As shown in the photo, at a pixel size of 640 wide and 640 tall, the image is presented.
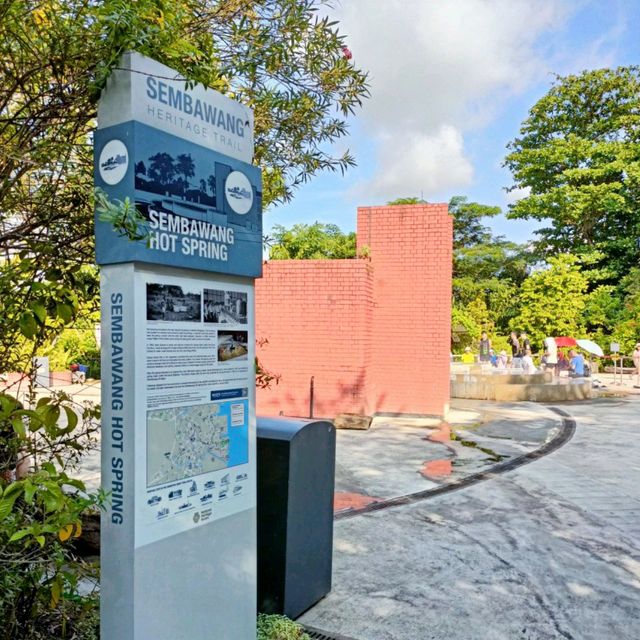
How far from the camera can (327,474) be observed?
361 cm

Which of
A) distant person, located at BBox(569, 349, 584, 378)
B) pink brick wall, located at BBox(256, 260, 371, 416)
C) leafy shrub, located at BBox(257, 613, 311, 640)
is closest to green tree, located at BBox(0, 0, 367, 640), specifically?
leafy shrub, located at BBox(257, 613, 311, 640)

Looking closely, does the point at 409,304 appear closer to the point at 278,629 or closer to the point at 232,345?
the point at 278,629

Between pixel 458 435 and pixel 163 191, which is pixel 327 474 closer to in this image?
pixel 163 191

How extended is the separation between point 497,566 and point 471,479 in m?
2.49

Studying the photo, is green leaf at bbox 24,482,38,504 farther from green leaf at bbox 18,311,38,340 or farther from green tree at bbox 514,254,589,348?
green tree at bbox 514,254,589,348

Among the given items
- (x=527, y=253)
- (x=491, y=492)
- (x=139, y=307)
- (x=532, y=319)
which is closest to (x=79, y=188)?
(x=139, y=307)

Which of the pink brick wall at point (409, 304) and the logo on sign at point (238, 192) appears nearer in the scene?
the logo on sign at point (238, 192)

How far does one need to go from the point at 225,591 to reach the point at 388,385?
29.4 feet

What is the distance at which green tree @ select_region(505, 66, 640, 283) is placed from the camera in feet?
102

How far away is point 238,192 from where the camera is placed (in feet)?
8.32

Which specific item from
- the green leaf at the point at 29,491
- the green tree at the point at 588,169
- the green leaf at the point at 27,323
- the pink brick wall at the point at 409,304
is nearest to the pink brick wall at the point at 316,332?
the pink brick wall at the point at 409,304

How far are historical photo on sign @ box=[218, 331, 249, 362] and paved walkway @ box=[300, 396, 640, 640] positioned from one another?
188cm

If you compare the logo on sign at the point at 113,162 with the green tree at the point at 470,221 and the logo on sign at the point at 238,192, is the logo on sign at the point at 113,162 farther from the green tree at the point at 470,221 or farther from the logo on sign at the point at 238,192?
the green tree at the point at 470,221

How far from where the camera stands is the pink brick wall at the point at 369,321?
10.6 m
